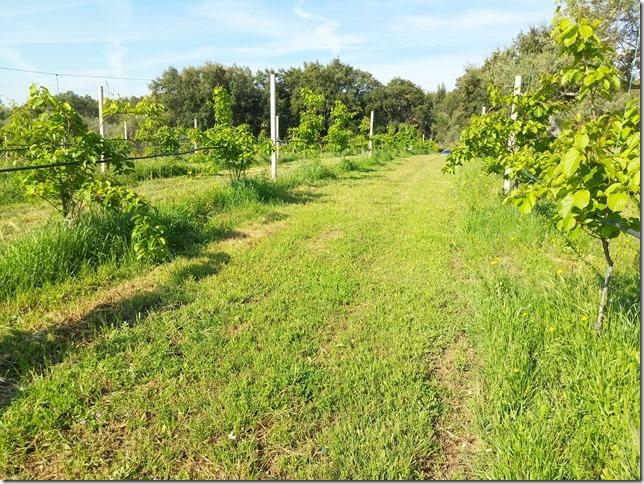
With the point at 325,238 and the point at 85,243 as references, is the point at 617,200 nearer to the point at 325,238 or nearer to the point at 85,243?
the point at 325,238

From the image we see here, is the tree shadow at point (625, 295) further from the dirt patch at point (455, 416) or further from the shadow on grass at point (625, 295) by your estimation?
the dirt patch at point (455, 416)

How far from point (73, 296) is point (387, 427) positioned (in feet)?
10.5

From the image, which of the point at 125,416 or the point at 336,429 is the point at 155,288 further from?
the point at 336,429

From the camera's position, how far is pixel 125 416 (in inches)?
97.7

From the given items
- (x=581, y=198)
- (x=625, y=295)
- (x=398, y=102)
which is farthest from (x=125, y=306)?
(x=398, y=102)

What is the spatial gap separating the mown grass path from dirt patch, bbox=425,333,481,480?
0.06 meters

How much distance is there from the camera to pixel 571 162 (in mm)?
1914

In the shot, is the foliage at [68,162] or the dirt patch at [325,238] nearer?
the foliage at [68,162]

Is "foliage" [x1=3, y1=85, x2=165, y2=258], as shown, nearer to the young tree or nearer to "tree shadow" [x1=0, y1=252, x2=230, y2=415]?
"tree shadow" [x1=0, y1=252, x2=230, y2=415]

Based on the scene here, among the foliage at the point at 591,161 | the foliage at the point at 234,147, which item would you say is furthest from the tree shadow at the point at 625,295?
the foliage at the point at 234,147

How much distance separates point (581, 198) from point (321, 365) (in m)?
1.98

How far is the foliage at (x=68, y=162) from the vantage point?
4.57 meters

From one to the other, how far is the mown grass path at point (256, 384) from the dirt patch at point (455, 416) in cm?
6

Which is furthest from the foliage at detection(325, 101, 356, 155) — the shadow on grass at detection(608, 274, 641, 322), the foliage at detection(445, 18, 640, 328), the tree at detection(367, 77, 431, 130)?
the tree at detection(367, 77, 431, 130)
